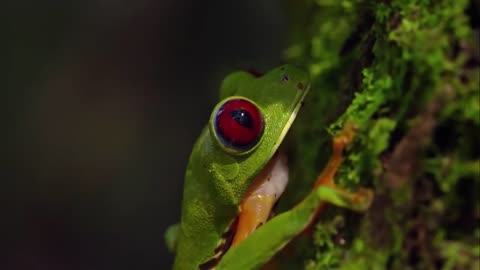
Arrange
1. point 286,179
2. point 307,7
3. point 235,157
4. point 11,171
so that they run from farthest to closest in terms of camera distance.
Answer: point 11,171 → point 307,7 → point 286,179 → point 235,157

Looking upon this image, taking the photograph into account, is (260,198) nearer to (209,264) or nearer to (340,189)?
(209,264)

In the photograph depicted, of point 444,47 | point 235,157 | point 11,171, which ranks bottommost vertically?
point 11,171

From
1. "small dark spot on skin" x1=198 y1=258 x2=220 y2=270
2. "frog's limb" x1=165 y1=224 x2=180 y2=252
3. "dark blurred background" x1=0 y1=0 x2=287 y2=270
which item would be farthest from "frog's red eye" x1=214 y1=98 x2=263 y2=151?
"dark blurred background" x1=0 y1=0 x2=287 y2=270

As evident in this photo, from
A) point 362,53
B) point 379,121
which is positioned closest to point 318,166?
point 362,53

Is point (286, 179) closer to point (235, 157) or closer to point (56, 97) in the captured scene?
point (235, 157)

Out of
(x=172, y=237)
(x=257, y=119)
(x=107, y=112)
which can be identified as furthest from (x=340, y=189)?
(x=107, y=112)

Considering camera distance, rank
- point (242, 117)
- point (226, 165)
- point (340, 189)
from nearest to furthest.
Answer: point (340, 189), point (242, 117), point (226, 165)

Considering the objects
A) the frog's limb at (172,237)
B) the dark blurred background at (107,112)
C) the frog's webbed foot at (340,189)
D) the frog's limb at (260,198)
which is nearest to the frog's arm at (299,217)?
the frog's webbed foot at (340,189)
